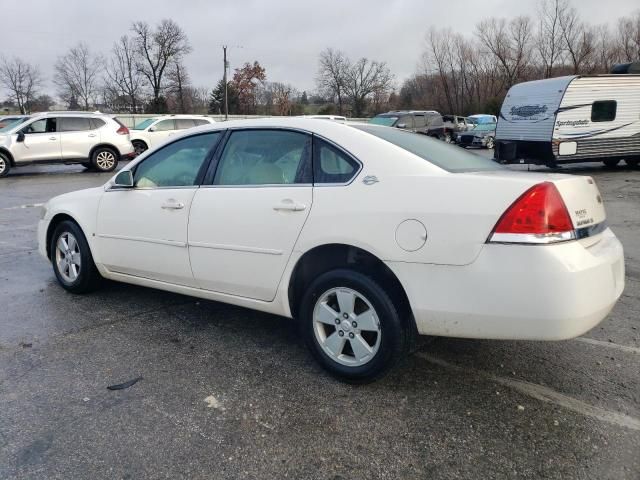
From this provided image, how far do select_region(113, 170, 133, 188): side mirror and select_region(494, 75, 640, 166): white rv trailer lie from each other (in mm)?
11859

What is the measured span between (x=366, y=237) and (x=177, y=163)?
1.83m

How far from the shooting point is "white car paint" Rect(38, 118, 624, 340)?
8.31 feet

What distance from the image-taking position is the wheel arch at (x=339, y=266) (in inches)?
114

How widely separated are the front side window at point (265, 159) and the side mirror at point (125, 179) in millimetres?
905

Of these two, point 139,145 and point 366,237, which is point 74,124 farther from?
point 366,237

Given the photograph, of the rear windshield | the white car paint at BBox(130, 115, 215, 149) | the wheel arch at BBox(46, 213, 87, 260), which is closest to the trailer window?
the rear windshield

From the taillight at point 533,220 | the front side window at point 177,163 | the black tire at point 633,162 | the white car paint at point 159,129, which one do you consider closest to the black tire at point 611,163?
the black tire at point 633,162

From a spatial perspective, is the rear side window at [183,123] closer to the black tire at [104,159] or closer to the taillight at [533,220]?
the black tire at [104,159]

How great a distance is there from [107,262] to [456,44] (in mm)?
60791

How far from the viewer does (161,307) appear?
443 centimetres

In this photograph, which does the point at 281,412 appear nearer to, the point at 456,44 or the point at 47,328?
the point at 47,328

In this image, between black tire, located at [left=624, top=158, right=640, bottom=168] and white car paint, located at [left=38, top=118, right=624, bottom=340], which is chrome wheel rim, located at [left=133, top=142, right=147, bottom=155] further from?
white car paint, located at [left=38, top=118, right=624, bottom=340]

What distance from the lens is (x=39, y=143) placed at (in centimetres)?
1620

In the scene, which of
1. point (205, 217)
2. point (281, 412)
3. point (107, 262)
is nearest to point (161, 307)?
point (107, 262)
